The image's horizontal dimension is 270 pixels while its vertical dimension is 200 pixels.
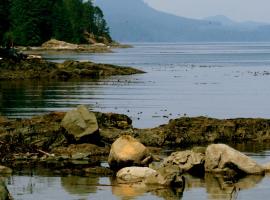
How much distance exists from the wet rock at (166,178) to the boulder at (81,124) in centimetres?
738

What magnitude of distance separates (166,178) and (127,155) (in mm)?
3414

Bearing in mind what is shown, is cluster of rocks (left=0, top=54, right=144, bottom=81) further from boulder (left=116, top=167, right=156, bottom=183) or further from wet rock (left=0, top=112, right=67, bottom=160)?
boulder (left=116, top=167, right=156, bottom=183)

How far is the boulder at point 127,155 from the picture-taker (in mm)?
27703

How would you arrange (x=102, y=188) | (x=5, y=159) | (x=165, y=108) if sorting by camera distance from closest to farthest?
(x=102, y=188) < (x=5, y=159) < (x=165, y=108)

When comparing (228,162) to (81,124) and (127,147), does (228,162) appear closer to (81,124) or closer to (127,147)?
(127,147)

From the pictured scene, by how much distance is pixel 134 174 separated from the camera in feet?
84.5

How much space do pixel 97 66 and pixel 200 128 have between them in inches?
2294

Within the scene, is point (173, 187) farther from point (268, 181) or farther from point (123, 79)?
point (123, 79)

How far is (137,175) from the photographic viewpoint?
25.7m

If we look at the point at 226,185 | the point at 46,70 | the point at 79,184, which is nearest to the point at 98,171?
the point at 79,184

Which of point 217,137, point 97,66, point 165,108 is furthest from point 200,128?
point 97,66

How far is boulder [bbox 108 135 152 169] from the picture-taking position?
27703 mm

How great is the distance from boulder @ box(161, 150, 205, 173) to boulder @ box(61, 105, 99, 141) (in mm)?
5509

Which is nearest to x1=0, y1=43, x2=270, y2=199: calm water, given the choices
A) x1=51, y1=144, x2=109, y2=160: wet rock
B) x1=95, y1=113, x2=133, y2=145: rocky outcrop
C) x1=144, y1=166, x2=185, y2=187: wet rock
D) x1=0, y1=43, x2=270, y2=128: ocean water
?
x1=0, y1=43, x2=270, y2=128: ocean water
